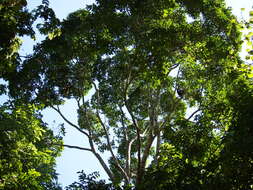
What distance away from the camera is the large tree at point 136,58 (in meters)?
11.4

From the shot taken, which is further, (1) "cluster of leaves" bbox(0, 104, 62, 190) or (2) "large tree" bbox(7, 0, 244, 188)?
(2) "large tree" bbox(7, 0, 244, 188)

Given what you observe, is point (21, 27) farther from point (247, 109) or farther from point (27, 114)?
point (247, 109)

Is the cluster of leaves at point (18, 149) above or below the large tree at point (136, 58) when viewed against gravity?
below

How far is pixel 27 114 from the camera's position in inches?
453

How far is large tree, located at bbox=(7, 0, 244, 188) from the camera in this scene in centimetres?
1139

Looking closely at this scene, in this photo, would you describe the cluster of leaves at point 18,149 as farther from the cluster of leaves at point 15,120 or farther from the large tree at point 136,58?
the large tree at point 136,58

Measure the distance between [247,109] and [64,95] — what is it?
1070 centimetres

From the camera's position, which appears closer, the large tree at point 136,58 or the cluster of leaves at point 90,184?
the cluster of leaves at point 90,184

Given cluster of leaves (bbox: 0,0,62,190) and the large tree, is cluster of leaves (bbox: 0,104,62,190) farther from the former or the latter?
the large tree

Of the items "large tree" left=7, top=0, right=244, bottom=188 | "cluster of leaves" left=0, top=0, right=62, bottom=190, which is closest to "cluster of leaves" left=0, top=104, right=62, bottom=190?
"cluster of leaves" left=0, top=0, right=62, bottom=190

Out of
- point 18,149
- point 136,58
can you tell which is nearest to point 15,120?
point 18,149

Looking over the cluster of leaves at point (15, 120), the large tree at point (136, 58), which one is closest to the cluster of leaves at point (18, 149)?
the cluster of leaves at point (15, 120)

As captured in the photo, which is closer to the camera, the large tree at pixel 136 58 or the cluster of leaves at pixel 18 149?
the cluster of leaves at pixel 18 149

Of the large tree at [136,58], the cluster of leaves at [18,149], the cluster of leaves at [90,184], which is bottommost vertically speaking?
the cluster of leaves at [90,184]
